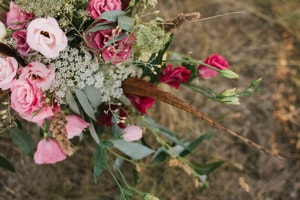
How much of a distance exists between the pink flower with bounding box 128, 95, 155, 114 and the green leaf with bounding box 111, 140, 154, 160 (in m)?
0.10

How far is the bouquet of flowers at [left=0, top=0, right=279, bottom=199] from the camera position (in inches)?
32.8

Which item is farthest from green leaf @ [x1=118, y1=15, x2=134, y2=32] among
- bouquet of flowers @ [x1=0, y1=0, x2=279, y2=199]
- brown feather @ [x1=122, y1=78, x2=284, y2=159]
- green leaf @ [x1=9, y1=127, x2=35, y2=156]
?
green leaf @ [x1=9, y1=127, x2=35, y2=156]

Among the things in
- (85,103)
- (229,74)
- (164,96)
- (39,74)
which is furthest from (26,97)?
(229,74)

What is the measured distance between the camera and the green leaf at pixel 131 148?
1.06 metres

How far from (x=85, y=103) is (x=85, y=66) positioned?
96 millimetres

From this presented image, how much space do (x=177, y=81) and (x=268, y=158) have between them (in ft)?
2.42

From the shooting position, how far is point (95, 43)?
2.96 feet

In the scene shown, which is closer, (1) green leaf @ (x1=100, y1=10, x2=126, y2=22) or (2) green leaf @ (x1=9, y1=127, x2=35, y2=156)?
(1) green leaf @ (x1=100, y1=10, x2=126, y2=22)

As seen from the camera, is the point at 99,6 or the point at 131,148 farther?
the point at 131,148

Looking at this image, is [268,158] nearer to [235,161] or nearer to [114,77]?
[235,161]

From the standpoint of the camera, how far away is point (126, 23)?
87 cm

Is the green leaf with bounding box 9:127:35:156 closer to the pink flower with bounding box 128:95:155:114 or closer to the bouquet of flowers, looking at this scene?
the bouquet of flowers

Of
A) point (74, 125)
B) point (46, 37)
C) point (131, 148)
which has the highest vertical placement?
point (46, 37)

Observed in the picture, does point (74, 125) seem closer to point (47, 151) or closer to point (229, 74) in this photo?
point (47, 151)
